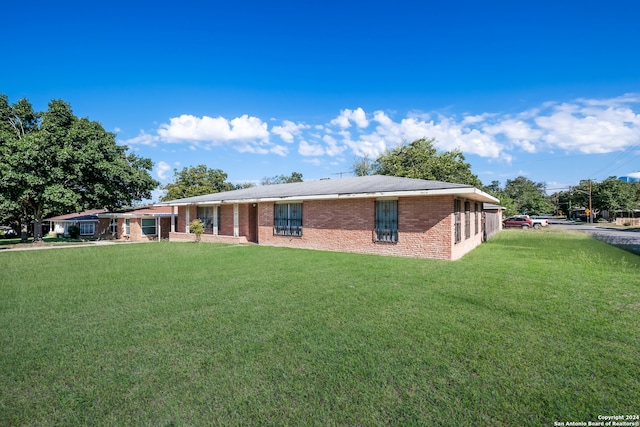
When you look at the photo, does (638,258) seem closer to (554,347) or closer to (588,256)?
(588,256)

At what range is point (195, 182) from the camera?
42531mm

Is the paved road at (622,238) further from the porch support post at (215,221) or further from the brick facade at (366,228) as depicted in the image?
the porch support post at (215,221)

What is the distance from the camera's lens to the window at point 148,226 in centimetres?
2564

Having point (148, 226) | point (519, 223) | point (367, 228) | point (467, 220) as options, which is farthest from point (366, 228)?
point (519, 223)

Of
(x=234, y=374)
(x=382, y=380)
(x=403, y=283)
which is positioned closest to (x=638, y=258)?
(x=403, y=283)

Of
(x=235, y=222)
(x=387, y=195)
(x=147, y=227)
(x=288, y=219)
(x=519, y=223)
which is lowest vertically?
(x=519, y=223)

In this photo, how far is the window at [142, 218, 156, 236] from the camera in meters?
25.6

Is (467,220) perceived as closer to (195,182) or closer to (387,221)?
(387,221)

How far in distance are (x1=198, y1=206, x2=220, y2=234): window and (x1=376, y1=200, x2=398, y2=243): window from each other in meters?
11.4

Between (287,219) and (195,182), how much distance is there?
102 ft

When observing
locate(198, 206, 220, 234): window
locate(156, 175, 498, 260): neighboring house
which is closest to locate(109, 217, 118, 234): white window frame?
locate(198, 206, 220, 234): window

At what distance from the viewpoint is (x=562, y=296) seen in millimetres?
6066

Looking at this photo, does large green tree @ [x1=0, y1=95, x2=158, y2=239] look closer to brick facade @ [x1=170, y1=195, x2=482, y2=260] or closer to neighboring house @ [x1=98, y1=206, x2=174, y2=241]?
neighboring house @ [x1=98, y1=206, x2=174, y2=241]

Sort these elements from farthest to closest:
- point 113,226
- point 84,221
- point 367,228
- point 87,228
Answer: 1. point 87,228
2. point 84,221
3. point 113,226
4. point 367,228
